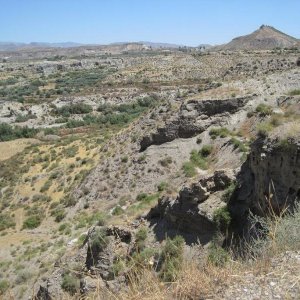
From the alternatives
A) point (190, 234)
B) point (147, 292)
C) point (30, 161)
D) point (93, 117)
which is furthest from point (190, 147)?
point (93, 117)

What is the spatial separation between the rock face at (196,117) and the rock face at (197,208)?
1178 cm

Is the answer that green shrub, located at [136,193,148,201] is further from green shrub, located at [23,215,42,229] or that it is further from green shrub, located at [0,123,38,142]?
green shrub, located at [0,123,38,142]

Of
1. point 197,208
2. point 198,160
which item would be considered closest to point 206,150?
point 198,160

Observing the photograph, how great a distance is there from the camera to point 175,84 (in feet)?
298

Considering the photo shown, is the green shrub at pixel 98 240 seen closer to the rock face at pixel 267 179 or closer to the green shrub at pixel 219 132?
the rock face at pixel 267 179

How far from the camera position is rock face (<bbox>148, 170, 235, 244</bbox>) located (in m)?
13.4

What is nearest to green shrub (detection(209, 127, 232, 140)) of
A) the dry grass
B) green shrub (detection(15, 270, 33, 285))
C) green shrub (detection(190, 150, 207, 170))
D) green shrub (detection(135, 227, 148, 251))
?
green shrub (detection(190, 150, 207, 170))

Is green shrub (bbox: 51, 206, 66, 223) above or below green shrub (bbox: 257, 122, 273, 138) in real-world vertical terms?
below

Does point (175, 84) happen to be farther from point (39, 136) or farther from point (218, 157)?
point (218, 157)

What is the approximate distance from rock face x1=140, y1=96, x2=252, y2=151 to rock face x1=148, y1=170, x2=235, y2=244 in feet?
38.6

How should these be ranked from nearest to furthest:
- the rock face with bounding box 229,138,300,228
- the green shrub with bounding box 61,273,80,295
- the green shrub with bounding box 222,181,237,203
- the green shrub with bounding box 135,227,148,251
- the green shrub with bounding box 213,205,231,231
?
the rock face with bounding box 229,138,300,228 < the green shrub with bounding box 213,205,231,231 < the green shrub with bounding box 61,273,80,295 < the green shrub with bounding box 222,181,237,203 < the green shrub with bounding box 135,227,148,251

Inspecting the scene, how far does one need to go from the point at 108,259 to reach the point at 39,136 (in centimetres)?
4336

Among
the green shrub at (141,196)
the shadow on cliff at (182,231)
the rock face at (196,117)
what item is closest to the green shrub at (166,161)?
the rock face at (196,117)

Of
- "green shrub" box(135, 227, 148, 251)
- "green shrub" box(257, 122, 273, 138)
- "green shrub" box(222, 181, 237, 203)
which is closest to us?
"green shrub" box(257, 122, 273, 138)
